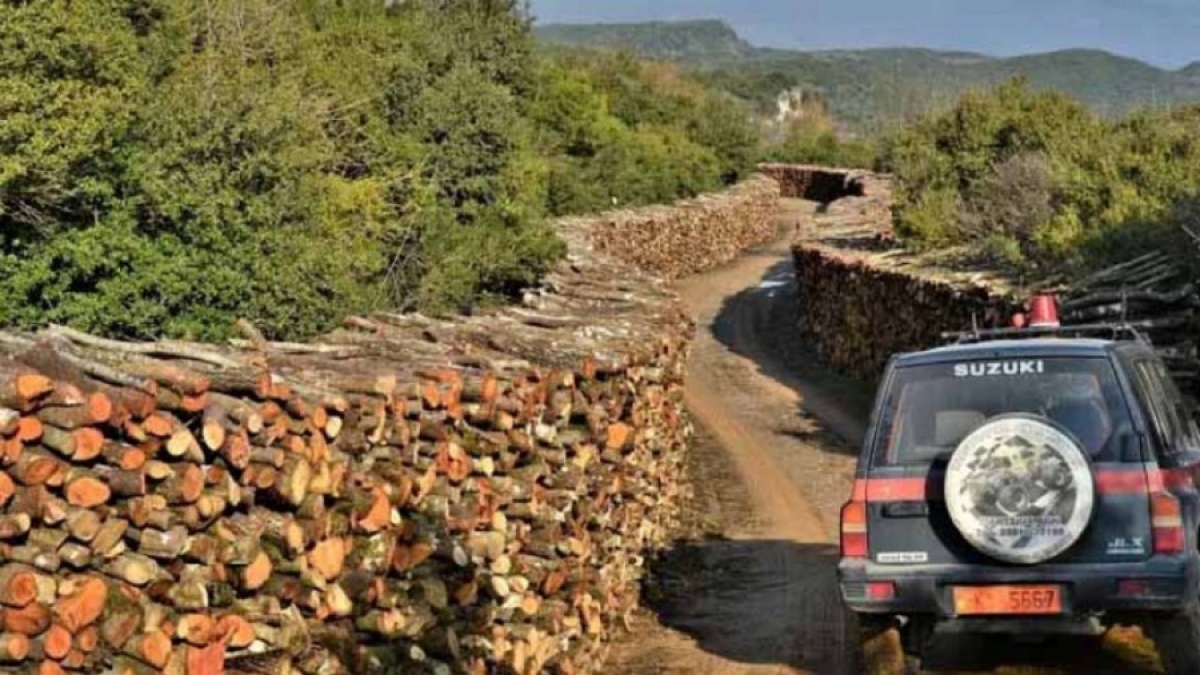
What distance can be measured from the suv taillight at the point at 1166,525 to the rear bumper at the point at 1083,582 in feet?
0.17

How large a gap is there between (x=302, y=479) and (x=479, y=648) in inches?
85.0

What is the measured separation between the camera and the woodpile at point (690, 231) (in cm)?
3269

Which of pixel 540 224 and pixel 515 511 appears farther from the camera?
pixel 540 224

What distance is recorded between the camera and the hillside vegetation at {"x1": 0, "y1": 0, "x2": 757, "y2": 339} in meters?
13.8

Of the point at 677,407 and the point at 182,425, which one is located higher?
the point at 182,425

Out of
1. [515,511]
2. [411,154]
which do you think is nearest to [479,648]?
[515,511]

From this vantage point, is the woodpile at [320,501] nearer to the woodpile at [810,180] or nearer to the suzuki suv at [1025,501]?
the suzuki suv at [1025,501]

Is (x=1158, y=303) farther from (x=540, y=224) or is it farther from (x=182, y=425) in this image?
(x=182, y=425)

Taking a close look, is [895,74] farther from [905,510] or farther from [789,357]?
[905,510]

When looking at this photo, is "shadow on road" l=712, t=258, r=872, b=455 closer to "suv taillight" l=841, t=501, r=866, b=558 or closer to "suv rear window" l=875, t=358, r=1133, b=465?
"suv rear window" l=875, t=358, r=1133, b=465

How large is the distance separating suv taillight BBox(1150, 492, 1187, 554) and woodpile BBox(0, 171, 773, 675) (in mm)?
3504

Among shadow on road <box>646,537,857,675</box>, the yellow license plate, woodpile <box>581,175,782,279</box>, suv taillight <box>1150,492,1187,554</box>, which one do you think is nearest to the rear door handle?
the yellow license plate

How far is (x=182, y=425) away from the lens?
5.57 m

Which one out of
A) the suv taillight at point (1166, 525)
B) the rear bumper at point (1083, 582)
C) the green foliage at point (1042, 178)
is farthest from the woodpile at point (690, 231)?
the suv taillight at point (1166, 525)
